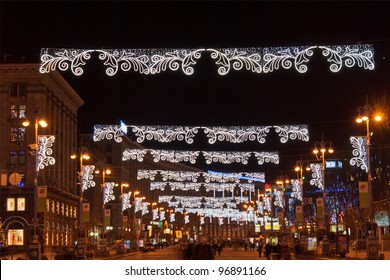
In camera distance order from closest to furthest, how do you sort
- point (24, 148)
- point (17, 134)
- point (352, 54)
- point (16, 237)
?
1. point (352, 54)
2. point (16, 237)
3. point (24, 148)
4. point (17, 134)

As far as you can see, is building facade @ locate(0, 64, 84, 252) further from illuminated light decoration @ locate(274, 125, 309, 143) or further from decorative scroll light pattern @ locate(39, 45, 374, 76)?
decorative scroll light pattern @ locate(39, 45, 374, 76)

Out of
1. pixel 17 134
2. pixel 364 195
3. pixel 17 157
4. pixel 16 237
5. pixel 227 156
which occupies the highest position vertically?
pixel 17 134

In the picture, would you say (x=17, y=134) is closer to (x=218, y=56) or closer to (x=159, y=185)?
(x=159, y=185)

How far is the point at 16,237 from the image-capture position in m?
85.6

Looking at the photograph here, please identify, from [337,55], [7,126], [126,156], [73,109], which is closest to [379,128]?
[73,109]

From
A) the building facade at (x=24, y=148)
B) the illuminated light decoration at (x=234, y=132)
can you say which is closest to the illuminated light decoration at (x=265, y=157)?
the illuminated light decoration at (x=234, y=132)

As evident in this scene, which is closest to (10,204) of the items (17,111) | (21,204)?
(21,204)

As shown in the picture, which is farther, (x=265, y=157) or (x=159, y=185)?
(x=159, y=185)

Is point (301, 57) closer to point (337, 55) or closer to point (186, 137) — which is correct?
point (337, 55)

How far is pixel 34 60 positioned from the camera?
8975 centimetres

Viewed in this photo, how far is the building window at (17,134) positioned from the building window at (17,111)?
4.75 ft

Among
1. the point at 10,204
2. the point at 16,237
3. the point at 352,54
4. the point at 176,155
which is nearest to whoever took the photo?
the point at 352,54

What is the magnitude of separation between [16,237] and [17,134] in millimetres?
12455

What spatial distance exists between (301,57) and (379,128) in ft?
277
